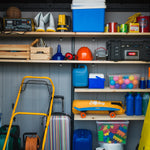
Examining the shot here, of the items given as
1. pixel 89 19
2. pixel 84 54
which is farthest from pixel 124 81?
pixel 89 19

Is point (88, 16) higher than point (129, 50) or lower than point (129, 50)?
higher

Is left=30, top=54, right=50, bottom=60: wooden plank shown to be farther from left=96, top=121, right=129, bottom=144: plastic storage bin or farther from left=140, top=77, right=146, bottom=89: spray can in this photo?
left=140, top=77, right=146, bottom=89: spray can

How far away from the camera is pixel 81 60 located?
278 centimetres

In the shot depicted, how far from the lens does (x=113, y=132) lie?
284 centimetres

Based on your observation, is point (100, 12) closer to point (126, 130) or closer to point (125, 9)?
point (125, 9)

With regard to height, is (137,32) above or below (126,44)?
above

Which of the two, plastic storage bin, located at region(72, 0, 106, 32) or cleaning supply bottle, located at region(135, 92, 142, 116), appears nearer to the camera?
plastic storage bin, located at region(72, 0, 106, 32)

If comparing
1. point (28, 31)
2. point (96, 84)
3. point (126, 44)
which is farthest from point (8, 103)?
point (126, 44)

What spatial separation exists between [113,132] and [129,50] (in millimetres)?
1274

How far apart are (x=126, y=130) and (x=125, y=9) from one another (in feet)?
6.43

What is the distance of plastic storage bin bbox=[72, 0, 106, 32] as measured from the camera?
268 cm

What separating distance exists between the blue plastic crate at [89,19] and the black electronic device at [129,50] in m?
0.31

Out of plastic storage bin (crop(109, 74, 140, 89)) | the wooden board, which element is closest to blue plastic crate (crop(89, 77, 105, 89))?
plastic storage bin (crop(109, 74, 140, 89))

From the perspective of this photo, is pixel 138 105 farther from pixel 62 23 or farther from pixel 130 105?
pixel 62 23
